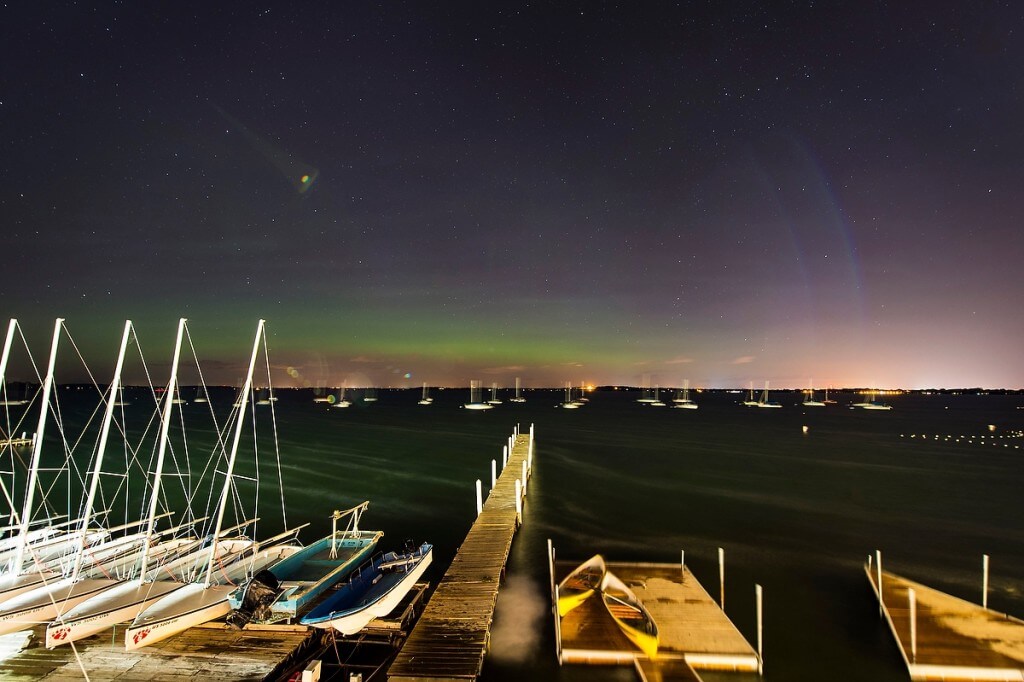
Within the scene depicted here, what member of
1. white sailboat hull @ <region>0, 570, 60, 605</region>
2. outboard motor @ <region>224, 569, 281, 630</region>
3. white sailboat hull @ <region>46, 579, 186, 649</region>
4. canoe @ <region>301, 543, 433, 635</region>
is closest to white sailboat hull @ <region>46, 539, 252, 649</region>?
white sailboat hull @ <region>46, 579, 186, 649</region>

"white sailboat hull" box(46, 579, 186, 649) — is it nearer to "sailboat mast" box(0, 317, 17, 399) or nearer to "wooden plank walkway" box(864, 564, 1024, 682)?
"sailboat mast" box(0, 317, 17, 399)

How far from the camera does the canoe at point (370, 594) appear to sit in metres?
15.9

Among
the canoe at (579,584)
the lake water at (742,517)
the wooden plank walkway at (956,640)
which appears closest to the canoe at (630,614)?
the canoe at (579,584)

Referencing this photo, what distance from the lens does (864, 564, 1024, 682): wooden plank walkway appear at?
1409 centimetres

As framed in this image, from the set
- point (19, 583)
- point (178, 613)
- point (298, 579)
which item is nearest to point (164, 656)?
point (178, 613)

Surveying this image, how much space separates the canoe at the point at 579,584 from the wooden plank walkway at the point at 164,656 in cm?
823

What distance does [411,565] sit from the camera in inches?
784

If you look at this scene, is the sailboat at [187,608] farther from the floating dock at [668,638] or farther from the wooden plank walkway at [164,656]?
the floating dock at [668,638]

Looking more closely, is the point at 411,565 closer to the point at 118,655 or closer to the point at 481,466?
the point at 118,655

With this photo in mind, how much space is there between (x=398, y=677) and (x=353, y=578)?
7.14 meters

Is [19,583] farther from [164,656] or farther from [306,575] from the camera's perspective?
[306,575]

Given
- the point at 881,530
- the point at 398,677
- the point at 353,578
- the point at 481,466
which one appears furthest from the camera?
the point at 481,466

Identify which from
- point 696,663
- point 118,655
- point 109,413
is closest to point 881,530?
point 696,663

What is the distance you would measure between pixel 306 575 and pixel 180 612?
4.82 meters
